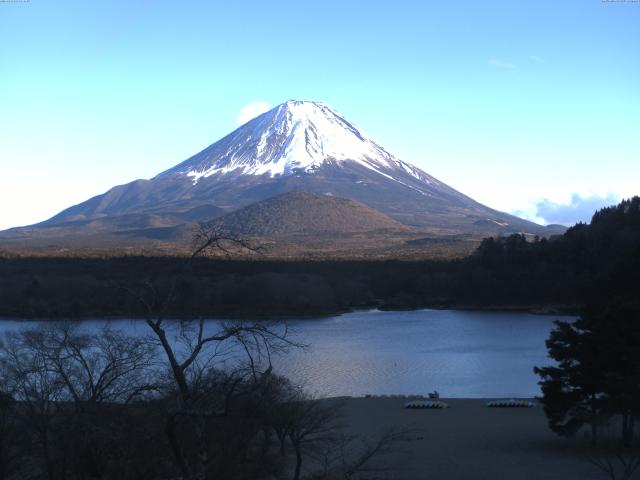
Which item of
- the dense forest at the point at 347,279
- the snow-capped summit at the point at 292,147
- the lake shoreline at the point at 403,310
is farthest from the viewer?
the snow-capped summit at the point at 292,147

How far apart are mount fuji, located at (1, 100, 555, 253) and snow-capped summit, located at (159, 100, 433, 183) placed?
0.45ft

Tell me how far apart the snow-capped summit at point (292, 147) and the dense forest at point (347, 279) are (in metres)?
65.4

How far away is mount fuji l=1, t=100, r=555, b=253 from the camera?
101 meters

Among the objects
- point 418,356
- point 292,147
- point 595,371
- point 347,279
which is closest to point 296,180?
point 292,147

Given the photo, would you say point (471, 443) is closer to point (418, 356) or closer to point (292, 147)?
point (418, 356)

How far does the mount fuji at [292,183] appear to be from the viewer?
3967 inches

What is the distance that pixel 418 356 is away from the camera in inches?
974

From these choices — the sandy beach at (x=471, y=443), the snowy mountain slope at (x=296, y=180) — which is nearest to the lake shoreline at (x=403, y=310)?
the sandy beach at (x=471, y=443)

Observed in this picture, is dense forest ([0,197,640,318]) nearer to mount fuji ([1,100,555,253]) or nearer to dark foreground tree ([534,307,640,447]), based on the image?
dark foreground tree ([534,307,640,447])

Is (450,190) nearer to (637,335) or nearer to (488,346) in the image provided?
(488,346)

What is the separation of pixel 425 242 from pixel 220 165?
49.8 metres

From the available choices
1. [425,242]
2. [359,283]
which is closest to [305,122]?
[425,242]

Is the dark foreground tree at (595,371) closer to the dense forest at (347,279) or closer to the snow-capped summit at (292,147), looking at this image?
the dense forest at (347,279)

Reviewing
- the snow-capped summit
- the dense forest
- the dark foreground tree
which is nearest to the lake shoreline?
the dense forest
